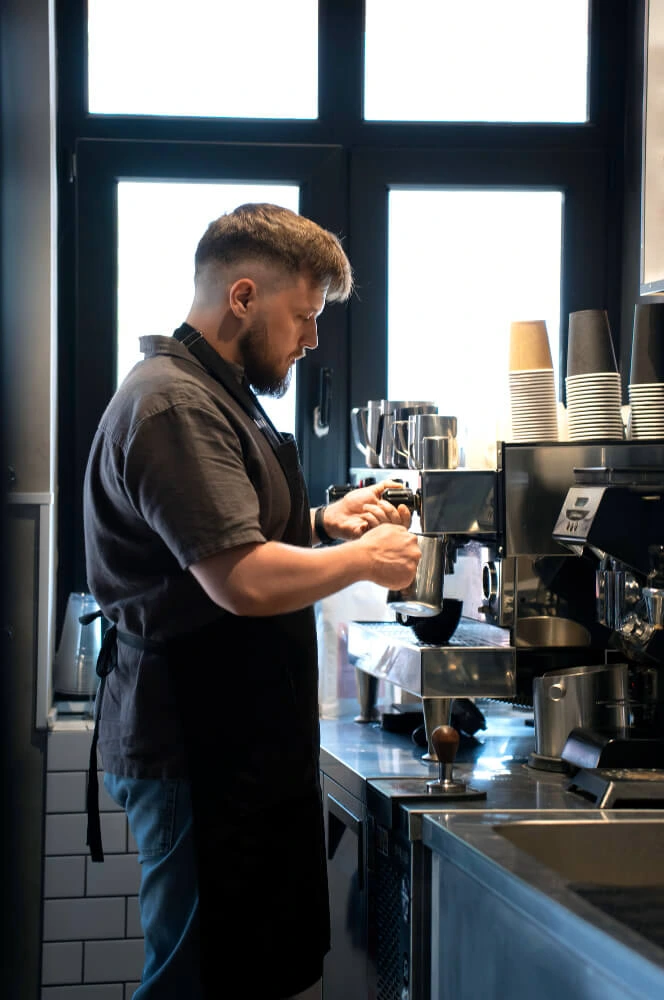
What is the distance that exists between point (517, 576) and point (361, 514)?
0.28 metres

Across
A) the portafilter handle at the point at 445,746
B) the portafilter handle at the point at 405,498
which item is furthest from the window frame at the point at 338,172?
the portafilter handle at the point at 445,746

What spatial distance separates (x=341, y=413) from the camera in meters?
3.26

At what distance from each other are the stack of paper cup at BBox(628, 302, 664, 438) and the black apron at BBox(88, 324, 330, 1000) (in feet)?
2.19

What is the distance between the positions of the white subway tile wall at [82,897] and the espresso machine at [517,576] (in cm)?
110

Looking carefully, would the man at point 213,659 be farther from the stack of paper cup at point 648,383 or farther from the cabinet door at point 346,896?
the stack of paper cup at point 648,383

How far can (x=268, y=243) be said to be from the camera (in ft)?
6.11

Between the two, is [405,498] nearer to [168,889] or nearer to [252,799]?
[252,799]

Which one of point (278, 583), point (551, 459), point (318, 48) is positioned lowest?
point (278, 583)

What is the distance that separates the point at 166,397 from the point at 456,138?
189cm

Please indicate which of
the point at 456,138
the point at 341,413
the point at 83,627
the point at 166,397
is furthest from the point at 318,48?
the point at 166,397

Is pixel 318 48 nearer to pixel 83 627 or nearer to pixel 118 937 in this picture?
pixel 83 627

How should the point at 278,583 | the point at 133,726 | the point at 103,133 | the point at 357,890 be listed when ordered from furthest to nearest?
the point at 103,133 → the point at 357,890 → the point at 133,726 → the point at 278,583

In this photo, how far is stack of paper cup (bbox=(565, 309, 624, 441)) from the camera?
82.1 inches

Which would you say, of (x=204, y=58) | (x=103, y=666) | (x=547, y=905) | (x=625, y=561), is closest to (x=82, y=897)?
(x=103, y=666)
